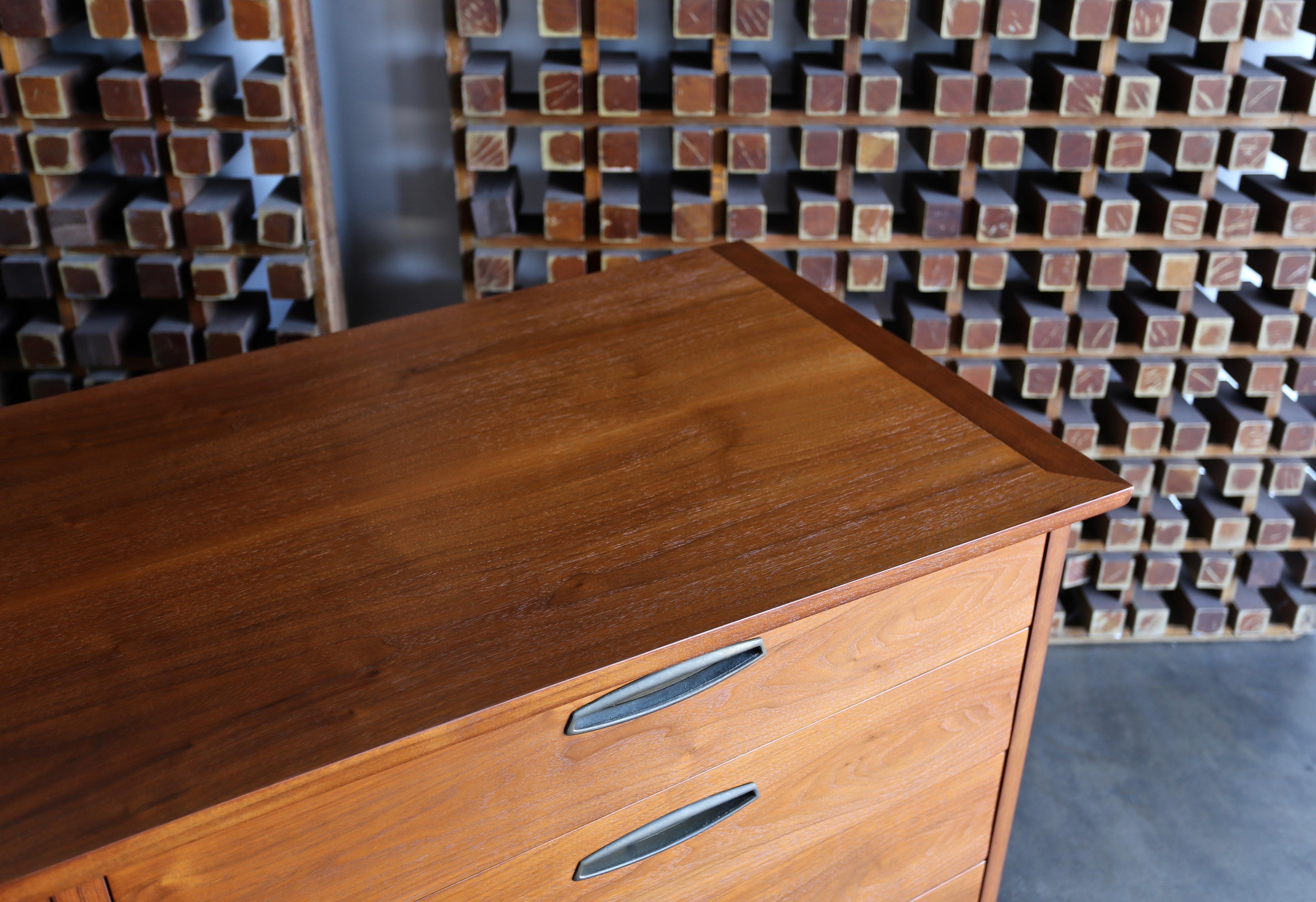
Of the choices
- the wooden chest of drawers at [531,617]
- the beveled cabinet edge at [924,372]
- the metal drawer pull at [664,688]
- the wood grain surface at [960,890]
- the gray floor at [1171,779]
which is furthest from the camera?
the gray floor at [1171,779]

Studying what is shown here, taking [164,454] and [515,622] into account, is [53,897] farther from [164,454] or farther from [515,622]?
[164,454]

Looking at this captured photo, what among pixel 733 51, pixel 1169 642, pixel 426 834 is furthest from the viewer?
pixel 1169 642

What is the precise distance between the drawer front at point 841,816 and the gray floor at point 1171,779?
0.82m

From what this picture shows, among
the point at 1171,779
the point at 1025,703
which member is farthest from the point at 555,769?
the point at 1171,779

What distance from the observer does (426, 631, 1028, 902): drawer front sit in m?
1.13

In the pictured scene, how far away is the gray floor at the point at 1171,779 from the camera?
2.14 m

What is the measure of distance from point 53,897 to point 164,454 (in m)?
0.54

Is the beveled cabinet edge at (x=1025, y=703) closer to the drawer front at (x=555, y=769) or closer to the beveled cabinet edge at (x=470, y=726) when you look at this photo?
the drawer front at (x=555, y=769)

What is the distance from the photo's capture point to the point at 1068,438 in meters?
2.41

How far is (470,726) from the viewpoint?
927 millimetres

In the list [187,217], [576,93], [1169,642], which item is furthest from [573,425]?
[1169,642]

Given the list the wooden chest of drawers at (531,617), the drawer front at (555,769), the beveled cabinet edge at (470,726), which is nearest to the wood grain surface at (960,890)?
the wooden chest of drawers at (531,617)

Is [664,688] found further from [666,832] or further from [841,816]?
[841,816]

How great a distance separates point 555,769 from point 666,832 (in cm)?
18
